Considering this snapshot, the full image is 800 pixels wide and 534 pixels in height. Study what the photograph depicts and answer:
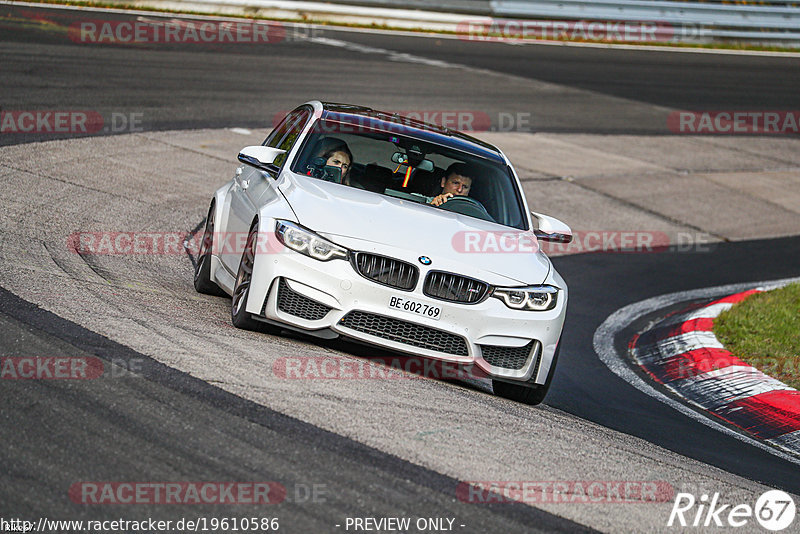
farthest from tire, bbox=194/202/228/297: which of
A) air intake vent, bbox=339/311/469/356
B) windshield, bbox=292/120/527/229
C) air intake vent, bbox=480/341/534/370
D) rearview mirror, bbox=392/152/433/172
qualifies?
air intake vent, bbox=480/341/534/370

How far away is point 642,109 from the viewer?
22.1 m

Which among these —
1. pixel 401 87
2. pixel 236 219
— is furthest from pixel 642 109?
pixel 236 219

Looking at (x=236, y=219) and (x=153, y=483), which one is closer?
(x=153, y=483)

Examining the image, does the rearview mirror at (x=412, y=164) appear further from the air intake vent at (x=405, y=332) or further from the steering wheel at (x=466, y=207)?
the air intake vent at (x=405, y=332)

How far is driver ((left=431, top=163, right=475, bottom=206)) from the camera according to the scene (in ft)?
26.1

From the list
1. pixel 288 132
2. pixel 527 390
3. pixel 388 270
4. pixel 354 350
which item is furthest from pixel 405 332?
pixel 288 132

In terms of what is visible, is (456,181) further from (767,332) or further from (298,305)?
(767,332)

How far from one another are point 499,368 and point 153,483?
114 inches

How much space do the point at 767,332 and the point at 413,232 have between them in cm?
439

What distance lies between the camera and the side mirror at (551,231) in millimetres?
7906

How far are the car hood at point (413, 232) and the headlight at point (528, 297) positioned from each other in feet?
0.18

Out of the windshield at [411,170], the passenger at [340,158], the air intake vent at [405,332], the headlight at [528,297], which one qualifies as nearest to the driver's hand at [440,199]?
the windshield at [411,170]

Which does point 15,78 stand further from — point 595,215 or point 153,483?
point 153,483

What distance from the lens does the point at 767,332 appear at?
9820 millimetres
